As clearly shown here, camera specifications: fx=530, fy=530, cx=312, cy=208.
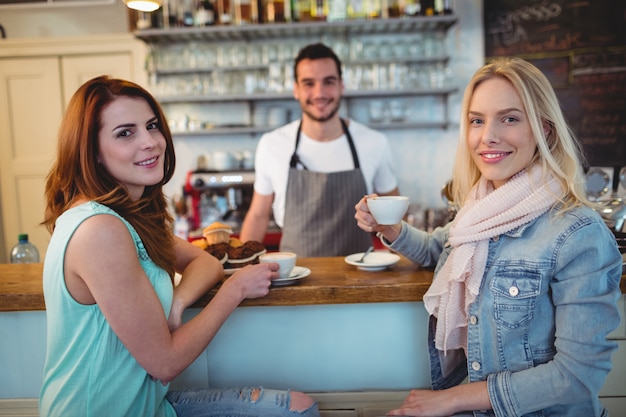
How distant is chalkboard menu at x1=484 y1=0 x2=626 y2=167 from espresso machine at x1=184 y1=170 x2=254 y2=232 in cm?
232

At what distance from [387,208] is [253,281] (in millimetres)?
403

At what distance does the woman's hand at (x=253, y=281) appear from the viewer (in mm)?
1377

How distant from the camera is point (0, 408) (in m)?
1.65

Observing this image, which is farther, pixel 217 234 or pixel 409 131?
pixel 409 131

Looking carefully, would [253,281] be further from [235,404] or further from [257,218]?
[257,218]

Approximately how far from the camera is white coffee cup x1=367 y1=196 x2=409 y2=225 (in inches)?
55.1

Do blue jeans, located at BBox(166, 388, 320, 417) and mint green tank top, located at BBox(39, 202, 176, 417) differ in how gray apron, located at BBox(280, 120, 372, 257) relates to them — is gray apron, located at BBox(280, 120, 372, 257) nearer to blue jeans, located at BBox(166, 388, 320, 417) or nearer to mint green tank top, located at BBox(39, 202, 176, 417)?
blue jeans, located at BBox(166, 388, 320, 417)

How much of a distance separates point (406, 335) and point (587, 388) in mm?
562

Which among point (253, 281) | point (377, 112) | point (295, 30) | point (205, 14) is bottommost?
point (253, 281)

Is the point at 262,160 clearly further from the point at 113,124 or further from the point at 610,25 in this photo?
the point at 610,25

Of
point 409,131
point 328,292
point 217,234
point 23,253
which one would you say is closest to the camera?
point 328,292

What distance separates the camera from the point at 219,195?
3.84 meters

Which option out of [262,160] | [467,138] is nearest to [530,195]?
[467,138]

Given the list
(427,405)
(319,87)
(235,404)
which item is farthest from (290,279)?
(319,87)
